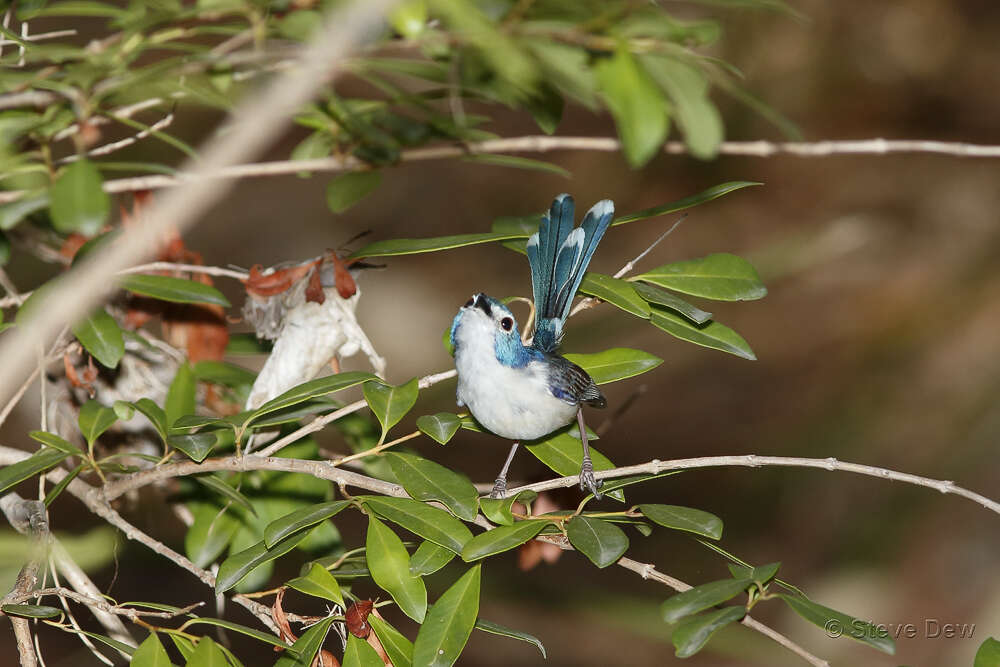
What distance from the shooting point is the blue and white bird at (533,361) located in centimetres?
140

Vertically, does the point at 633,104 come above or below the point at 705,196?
above

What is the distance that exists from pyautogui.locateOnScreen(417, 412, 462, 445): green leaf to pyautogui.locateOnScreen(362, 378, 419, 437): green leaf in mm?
36

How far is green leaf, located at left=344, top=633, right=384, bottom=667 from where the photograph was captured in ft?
3.84

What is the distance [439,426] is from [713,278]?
1.60 ft

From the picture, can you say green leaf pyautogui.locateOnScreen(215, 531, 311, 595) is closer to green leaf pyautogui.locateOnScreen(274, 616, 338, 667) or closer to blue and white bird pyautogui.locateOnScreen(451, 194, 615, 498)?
green leaf pyautogui.locateOnScreen(274, 616, 338, 667)

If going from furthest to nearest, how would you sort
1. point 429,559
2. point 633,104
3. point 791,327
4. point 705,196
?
point 791,327 < point 705,196 < point 429,559 < point 633,104

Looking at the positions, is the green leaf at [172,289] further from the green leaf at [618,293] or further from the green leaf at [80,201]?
the green leaf at [618,293]

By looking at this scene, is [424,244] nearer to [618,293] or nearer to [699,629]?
A: [618,293]

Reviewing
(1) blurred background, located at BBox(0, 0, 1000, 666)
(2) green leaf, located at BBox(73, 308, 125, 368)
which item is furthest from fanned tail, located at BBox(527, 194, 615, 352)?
(1) blurred background, located at BBox(0, 0, 1000, 666)

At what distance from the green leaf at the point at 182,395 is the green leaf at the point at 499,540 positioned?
27.9 inches

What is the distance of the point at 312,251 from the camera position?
562 cm

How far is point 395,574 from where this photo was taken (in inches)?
47.4

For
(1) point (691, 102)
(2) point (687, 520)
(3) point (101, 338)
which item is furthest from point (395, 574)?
(1) point (691, 102)

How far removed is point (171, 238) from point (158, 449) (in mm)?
439
